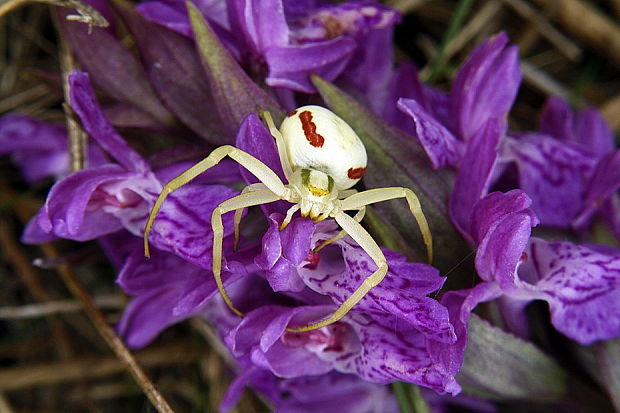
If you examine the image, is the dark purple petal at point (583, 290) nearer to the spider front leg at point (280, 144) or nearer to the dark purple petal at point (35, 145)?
the spider front leg at point (280, 144)

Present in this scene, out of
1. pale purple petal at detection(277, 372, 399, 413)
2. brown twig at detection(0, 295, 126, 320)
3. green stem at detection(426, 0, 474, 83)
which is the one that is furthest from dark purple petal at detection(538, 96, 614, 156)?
brown twig at detection(0, 295, 126, 320)

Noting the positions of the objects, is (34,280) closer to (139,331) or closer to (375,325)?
(139,331)

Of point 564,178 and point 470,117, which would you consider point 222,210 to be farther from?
point 564,178

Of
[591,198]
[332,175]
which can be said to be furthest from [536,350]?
[332,175]

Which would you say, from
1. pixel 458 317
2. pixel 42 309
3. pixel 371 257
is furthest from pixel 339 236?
pixel 42 309

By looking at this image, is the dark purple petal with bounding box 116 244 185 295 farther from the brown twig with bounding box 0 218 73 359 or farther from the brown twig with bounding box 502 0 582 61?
the brown twig with bounding box 502 0 582 61
